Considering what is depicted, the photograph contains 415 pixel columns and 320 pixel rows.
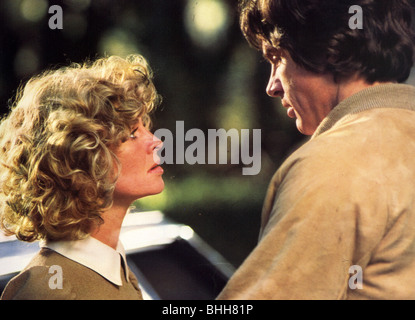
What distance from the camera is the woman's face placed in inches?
52.4

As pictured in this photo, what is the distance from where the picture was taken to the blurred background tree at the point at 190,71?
1640 mm

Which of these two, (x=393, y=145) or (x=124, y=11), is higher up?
(x=124, y=11)

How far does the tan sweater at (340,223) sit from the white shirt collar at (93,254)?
389mm

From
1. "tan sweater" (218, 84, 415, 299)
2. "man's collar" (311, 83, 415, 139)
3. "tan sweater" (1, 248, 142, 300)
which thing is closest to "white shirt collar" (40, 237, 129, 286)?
"tan sweater" (1, 248, 142, 300)

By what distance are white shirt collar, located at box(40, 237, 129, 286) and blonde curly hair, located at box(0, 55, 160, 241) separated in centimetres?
2

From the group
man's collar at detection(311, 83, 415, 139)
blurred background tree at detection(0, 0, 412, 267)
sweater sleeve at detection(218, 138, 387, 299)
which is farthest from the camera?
blurred background tree at detection(0, 0, 412, 267)

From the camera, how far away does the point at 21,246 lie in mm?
1516

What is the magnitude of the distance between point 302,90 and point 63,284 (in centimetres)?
81

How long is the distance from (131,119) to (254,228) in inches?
23.1

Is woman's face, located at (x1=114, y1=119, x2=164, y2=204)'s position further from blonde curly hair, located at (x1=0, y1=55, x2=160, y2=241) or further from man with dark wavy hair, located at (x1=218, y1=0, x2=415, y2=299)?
man with dark wavy hair, located at (x1=218, y1=0, x2=415, y2=299)

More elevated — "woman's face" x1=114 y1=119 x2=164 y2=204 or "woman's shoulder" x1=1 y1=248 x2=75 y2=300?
"woman's face" x1=114 y1=119 x2=164 y2=204

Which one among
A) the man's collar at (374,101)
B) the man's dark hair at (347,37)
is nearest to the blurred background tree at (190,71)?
the man's dark hair at (347,37)

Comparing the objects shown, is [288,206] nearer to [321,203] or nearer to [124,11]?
[321,203]
